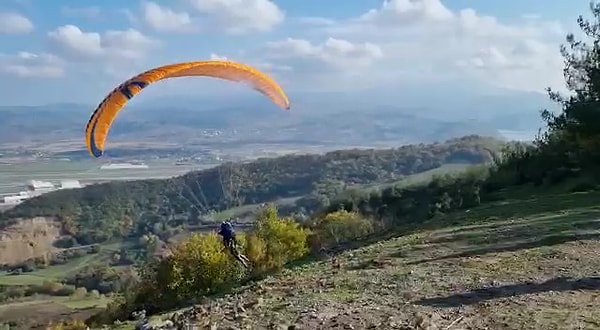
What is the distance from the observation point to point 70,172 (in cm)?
9188

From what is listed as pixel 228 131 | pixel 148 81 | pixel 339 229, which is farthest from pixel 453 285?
pixel 228 131

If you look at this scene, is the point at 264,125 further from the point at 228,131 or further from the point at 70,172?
the point at 70,172

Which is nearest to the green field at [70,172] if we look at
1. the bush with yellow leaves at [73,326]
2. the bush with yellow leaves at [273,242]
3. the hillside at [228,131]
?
the hillside at [228,131]

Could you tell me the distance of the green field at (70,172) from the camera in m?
79.4

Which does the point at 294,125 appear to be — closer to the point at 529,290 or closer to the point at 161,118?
the point at 161,118

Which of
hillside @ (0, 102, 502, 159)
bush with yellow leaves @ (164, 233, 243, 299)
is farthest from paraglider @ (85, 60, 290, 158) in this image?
hillside @ (0, 102, 502, 159)

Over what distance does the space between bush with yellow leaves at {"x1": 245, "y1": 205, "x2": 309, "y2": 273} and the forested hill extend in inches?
1102

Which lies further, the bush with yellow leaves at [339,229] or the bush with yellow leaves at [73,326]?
the bush with yellow leaves at [339,229]

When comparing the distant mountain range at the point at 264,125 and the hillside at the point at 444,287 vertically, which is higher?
the distant mountain range at the point at 264,125

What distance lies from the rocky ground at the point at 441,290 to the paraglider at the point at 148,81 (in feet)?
17.8

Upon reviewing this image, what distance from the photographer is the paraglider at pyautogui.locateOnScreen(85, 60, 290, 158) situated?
1559 cm

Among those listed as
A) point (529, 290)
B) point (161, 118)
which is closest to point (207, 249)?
point (529, 290)

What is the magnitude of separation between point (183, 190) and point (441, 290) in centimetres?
4533

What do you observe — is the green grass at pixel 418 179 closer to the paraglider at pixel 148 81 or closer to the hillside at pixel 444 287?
the paraglider at pixel 148 81
